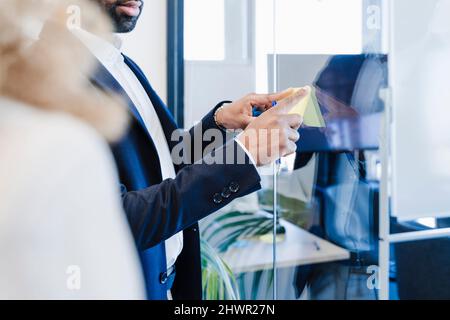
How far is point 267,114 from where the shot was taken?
2.61ft

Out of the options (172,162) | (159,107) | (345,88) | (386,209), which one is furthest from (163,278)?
(345,88)

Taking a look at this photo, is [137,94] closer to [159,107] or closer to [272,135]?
[159,107]

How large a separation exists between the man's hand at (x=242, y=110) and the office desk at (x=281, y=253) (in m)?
0.78

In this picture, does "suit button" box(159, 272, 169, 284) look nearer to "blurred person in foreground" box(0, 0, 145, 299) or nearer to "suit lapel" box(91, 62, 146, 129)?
"blurred person in foreground" box(0, 0, 145, 299)

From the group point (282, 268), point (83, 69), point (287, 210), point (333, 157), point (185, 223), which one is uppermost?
point (83, 69)

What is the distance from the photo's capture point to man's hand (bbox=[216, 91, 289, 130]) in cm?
101

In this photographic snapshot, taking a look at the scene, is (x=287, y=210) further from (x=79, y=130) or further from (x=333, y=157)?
(x=79, y=130)

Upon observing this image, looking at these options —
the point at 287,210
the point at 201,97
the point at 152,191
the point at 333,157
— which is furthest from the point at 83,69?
the point at 287,210

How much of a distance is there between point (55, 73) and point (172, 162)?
33 centimetres

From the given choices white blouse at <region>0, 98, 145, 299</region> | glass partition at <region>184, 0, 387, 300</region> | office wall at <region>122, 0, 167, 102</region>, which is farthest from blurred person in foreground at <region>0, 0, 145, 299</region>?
glass partition at <region>184, 0, 387, 300</region>

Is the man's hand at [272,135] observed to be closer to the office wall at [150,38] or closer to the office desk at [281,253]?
the office wall at [150,38]

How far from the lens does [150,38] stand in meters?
1.40

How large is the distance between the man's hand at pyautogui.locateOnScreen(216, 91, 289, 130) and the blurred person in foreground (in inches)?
10.8
